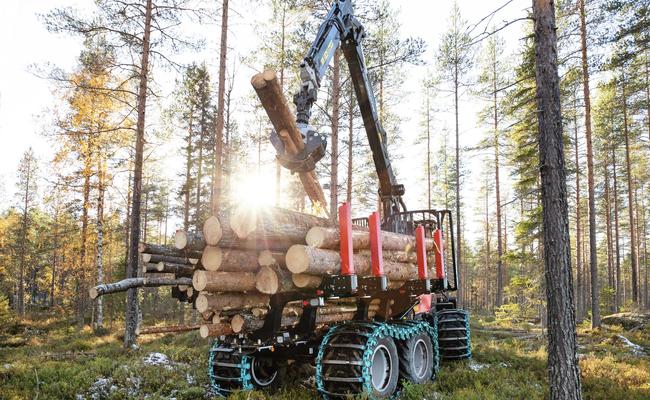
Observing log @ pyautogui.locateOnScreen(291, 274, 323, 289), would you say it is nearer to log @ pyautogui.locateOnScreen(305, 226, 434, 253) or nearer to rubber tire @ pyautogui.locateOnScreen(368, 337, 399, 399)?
log @ pyautogui.locateOnScreen(305, 226, 434, 253)

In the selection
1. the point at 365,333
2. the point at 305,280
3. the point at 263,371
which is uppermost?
the point at 305,280

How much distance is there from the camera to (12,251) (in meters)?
36.2

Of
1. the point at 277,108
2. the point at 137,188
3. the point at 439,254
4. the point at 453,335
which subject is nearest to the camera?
the point at 277,108

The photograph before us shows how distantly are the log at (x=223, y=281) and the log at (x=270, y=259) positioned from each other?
10.4 inches

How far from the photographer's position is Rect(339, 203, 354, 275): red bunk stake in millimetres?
5699

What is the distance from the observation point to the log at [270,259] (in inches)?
225

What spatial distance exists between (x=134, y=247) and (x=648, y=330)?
21.2m

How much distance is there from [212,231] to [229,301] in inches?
41.7

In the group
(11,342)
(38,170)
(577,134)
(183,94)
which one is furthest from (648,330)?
(38,170)

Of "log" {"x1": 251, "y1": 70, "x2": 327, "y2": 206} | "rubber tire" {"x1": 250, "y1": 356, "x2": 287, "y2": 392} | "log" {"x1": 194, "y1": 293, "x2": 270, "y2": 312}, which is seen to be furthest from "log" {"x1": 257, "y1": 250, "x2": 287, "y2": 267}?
"rubber tire" {"x1": 250, "y1": 356, "x2": 287, "y2": 392}

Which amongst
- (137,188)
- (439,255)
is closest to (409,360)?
(439,255)

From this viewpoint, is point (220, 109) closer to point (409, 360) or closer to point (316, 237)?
point (316, 237)

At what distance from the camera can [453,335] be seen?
10.4m

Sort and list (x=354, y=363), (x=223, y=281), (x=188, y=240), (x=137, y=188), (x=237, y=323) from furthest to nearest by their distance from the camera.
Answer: (x=137, y=188), (x=354, y=363), (x=237, y=323), (x=188, y=240), (x=223, y=281)
